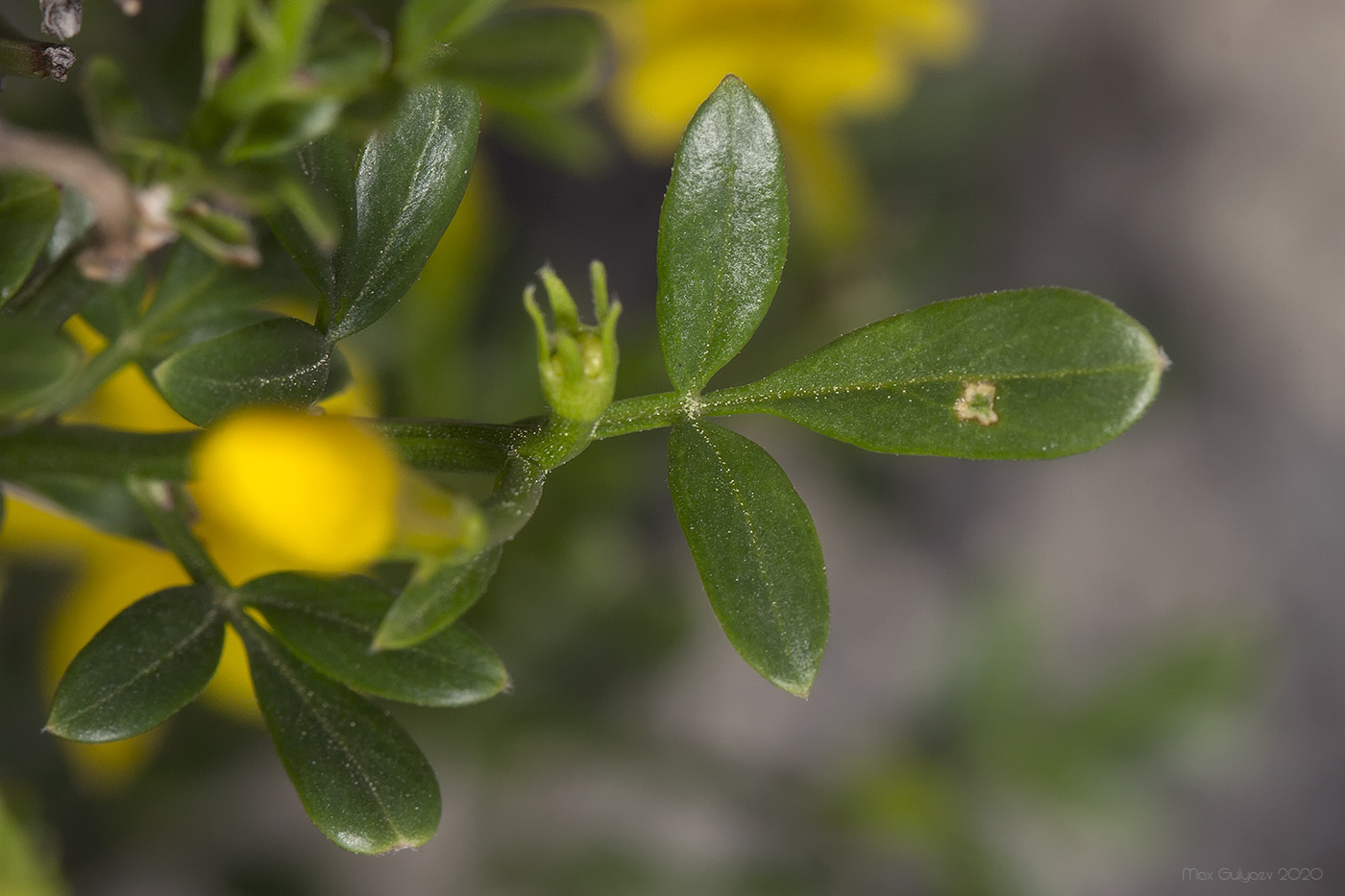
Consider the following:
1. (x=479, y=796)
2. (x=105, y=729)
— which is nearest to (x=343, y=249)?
(x=105, y=729)

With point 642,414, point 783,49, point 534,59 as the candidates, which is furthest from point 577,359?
point 783,49

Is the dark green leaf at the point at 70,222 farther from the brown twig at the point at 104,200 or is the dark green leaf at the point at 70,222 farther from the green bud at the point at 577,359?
the green bud at the point at 577,359

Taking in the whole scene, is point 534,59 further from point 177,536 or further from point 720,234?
point 177,536

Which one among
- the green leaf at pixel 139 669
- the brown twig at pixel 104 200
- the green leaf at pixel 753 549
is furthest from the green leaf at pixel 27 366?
the green leaf at pixel 753 549

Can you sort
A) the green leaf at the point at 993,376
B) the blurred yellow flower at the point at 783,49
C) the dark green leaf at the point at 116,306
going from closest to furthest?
the green leaf at the point at 993,376 < the dark green leaf at the point at 116,306 < the blurred yellow flower at the point at 783,49

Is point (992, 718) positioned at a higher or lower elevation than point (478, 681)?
lower

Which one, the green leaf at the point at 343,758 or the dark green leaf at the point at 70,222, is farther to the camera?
the dark green leaf at the point at 70,222

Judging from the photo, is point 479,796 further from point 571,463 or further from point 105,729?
point 105,729

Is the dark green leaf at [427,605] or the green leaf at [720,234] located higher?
the green leaf at [720,234]
